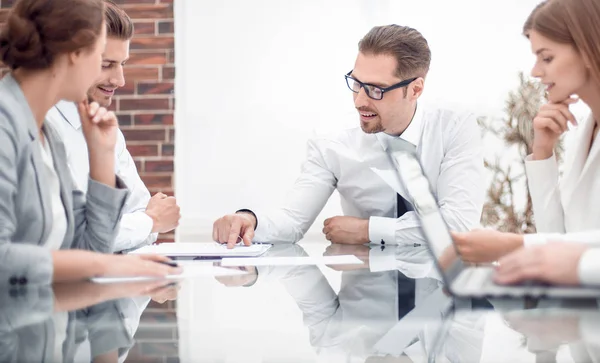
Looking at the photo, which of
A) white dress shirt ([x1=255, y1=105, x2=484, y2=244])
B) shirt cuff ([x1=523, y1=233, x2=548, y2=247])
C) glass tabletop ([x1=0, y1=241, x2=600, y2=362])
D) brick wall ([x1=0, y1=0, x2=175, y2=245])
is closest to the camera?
glass tabletop ([x1=0, y1=241, x2=600, y2=362])

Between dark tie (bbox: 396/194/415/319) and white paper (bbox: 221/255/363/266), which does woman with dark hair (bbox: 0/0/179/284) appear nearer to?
white paper (bbox: 221/255/363/266)

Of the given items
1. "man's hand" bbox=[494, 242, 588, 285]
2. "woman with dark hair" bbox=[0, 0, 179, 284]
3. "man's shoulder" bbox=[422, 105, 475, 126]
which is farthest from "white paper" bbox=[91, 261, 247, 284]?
"man's shoulder" bbox=[422, 105, 475, 126]

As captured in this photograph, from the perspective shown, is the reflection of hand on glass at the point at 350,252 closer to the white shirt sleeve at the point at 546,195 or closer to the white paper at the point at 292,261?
the white paper at the point at 292,261

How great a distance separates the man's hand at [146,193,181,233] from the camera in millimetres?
2178

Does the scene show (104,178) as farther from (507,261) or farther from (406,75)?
(406,75)

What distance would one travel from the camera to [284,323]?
0.89 meters

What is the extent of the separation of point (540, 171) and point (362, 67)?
862 mm

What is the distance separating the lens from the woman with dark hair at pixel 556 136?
1404mm

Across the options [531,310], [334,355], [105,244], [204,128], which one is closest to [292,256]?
[105,244]

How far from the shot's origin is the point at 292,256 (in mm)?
1750

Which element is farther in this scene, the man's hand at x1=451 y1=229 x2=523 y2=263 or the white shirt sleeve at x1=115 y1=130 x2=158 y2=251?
the white shirt sleeve at x1=115 y1=130 x2=158 y2=251

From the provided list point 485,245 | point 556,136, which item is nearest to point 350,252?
point 485,245

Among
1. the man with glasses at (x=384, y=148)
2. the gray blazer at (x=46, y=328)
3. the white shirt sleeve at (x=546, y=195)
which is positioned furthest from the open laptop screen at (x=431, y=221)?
the man with glasses at (x=384, y=148)

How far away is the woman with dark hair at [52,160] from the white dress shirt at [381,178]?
0.84m
